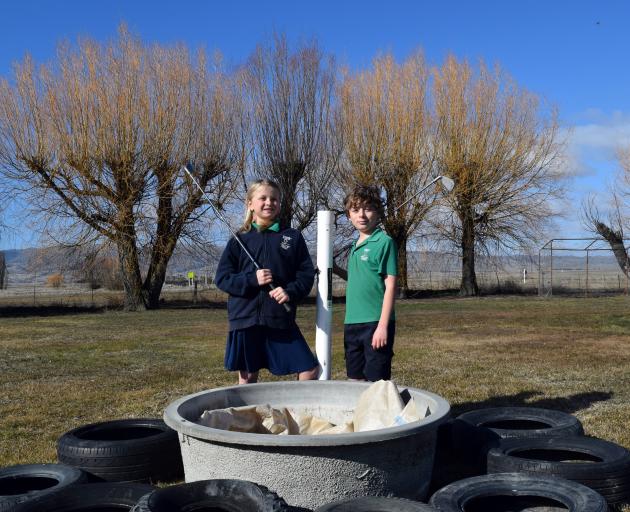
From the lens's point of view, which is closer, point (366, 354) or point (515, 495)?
point (515, 495)

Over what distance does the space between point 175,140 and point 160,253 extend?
3753 mm

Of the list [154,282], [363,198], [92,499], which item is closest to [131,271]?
[154,282]

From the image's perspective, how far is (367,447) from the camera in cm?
312

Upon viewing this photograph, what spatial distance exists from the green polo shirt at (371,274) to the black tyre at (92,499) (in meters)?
1.86

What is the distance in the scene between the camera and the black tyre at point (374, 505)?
2783 millimetres

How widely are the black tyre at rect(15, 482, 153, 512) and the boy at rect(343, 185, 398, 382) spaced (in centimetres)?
177


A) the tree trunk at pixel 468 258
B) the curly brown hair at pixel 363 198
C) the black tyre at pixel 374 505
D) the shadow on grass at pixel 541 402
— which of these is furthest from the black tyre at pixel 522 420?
the tree trunk at pixel 468 258

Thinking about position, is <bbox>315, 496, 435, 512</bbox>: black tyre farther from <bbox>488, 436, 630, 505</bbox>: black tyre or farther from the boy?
the boy

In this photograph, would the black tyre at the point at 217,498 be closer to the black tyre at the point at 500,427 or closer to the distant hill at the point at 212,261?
the black tyre at the point at 500,427

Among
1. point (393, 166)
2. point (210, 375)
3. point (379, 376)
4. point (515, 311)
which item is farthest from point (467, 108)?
point (379, 376)

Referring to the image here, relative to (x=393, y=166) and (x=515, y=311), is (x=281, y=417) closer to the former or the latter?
(x=515, y=311)

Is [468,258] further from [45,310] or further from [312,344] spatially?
[312,344]

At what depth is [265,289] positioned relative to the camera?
13.8 ft

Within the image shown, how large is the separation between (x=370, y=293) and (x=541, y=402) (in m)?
2.59
